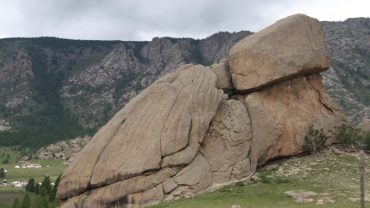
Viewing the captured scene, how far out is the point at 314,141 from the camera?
59.4 metres

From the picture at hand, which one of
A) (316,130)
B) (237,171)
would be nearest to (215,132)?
(237,171)

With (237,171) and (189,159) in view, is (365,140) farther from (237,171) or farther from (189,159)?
(189,159)

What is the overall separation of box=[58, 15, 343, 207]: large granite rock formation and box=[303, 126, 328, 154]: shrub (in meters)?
0.87

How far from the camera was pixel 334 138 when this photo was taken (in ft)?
207

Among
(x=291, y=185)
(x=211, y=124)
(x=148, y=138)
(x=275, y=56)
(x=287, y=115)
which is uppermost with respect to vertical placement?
(x=275, y=56)

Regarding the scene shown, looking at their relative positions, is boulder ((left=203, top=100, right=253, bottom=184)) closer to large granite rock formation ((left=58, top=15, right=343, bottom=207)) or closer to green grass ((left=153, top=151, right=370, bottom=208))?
large granite rock formation ((left=58, top=15, right=343, bottom=207))

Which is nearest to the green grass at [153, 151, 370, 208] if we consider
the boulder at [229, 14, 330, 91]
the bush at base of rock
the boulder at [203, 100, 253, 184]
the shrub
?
the shrub

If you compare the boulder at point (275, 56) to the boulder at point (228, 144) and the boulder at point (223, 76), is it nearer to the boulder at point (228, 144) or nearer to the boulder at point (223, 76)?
the boulder at point (223, 76)

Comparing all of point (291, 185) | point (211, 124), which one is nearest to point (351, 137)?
point (291, 185)

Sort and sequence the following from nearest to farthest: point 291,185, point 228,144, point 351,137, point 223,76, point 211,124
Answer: point 291,185
point 228,144
point 211,124
point 351,137
point 223,76

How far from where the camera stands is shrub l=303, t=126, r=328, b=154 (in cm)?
5938

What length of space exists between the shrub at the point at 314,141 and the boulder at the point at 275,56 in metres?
7.54

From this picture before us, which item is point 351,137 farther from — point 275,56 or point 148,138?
point 148,138

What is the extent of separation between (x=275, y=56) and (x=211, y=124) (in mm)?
11658
